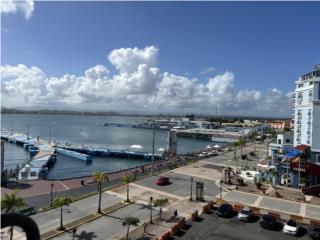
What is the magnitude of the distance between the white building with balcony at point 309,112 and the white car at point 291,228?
88.3 ft

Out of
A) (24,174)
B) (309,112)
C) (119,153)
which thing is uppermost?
(309,112)

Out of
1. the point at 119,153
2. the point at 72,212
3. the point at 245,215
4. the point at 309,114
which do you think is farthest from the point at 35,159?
the point at 309,114

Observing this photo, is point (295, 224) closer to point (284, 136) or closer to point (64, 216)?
point (64, 216)

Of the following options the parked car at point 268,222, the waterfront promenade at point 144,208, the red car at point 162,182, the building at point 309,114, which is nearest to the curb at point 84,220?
the waterfront promenade at point 144,208

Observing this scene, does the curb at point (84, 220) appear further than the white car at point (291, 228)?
No

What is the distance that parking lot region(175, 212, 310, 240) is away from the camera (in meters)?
33.2

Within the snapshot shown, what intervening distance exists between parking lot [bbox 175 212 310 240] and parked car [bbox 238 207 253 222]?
596 millimetres

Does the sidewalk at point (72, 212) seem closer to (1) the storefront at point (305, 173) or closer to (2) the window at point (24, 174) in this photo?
(2) the window at point (24, 174)

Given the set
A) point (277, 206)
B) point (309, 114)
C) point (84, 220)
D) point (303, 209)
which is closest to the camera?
point (84, 220)

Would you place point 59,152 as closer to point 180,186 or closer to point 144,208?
point 180,186

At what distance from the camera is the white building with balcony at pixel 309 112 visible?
59125 mm

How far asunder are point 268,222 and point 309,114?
32.8 meters

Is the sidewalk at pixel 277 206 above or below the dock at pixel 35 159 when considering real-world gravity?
above

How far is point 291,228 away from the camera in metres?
34.7
